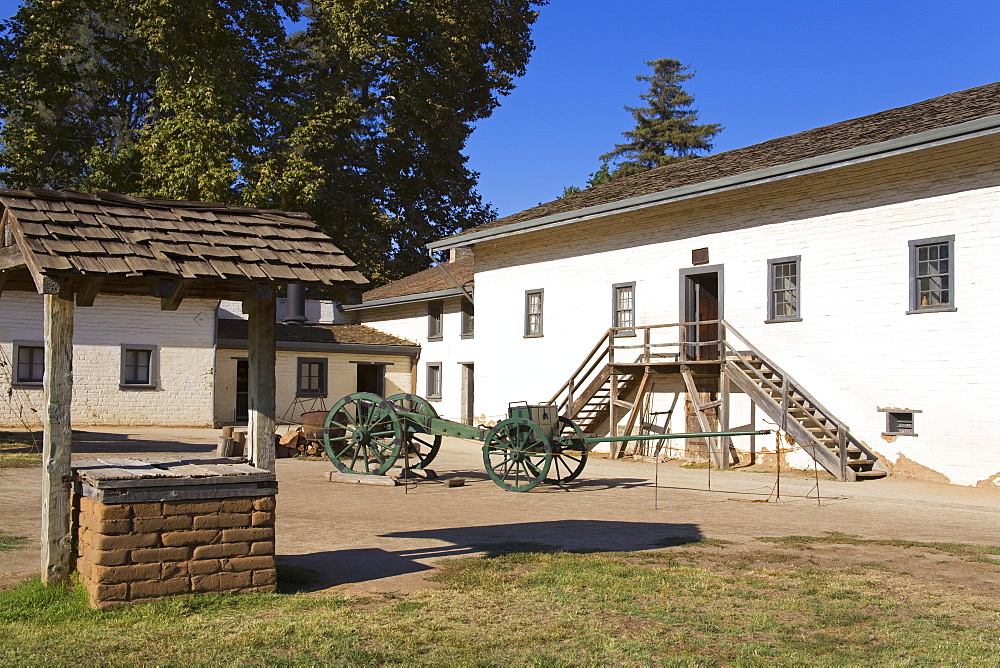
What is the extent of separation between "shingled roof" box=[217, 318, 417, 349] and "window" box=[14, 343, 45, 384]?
5.01 metres

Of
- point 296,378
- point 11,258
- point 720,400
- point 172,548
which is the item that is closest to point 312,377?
point 296,378

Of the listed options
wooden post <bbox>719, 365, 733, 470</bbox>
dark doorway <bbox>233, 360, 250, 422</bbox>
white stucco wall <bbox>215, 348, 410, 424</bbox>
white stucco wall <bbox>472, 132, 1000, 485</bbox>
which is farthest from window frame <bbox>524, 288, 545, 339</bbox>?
dark doorway <bbox>233, 360, 250, 422</bbox>

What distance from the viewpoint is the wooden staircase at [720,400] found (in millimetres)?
18359

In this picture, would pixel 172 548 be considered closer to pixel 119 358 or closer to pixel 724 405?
pixel 724 405

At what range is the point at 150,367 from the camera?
29.7 m

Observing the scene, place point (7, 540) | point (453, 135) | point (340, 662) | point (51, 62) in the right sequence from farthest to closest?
point (453, 135) → point (51, 62) → point (7, 540) → point (340, 662)

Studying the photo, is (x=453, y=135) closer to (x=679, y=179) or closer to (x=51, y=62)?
(x=51, y=62)

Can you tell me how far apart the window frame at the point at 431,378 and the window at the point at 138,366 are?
8724 mm

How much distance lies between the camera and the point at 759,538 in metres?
10.6

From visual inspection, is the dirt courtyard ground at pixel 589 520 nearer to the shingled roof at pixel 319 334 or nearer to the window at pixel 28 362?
the window at pixel 28 362

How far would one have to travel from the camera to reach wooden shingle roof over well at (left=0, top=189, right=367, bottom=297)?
711 cm

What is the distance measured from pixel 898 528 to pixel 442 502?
18.5ft

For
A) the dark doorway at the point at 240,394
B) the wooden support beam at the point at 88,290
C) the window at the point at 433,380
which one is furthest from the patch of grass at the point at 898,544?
the dark doorway at the point at 240,394

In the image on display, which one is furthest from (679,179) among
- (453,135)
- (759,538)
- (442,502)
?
(453,135)
